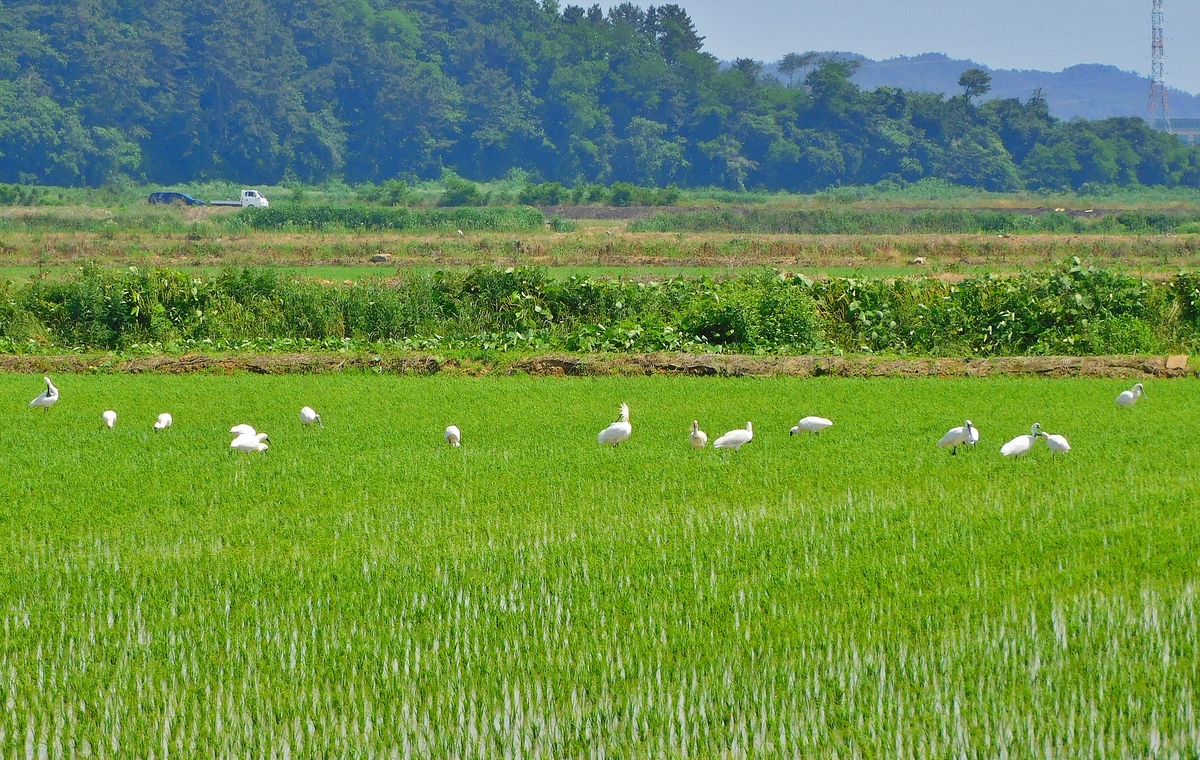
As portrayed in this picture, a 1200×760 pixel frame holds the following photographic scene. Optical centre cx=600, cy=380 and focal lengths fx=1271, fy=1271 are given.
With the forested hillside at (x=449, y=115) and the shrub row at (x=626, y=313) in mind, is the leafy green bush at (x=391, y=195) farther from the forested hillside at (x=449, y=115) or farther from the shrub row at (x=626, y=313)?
the shrub row at (x=626, y=313)

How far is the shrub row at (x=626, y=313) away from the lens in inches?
780

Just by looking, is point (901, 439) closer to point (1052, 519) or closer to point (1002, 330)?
point (1052, 519)

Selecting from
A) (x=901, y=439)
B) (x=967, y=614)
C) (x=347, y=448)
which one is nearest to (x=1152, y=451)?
(x=901, y=439)

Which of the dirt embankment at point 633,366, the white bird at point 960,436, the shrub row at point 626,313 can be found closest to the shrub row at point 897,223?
the shrub row at point 626,313

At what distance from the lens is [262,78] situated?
107000mm

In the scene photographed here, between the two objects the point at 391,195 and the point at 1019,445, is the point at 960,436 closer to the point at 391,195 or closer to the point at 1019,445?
the point at 1019,445

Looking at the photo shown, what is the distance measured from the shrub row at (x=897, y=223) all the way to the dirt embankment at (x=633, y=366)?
40.9 metres

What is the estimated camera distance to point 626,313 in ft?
70.7

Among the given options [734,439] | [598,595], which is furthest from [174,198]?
[598,595]

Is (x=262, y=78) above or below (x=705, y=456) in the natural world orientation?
above

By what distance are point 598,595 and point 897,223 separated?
56216 mm

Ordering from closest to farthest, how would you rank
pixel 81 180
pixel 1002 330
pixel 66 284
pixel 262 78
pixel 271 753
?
pixel 271 753 → pixel 1002 330 → pixel 66 284 → pixel 81 180 → pixel 262 78

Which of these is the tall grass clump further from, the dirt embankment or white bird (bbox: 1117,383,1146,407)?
white bird (bbox: 1117,383,1146,407)

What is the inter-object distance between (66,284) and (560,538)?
16.4 metres
